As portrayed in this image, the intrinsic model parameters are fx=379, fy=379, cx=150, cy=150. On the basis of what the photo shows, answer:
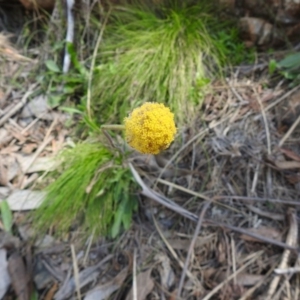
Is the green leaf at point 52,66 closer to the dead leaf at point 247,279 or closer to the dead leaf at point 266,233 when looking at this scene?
the dead leaf at point 266,233

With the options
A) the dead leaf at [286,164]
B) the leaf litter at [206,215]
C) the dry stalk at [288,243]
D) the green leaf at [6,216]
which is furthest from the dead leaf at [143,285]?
→ the dead leaf at [286,164]

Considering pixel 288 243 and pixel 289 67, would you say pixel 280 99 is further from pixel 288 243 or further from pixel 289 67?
pixel 288 243

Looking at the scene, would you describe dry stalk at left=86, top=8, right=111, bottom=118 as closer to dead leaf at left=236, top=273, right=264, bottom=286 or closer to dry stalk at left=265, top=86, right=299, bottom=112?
dry stalk at left=265, top=86, right=299, bottom=112

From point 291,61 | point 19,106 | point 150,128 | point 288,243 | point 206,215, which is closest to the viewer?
point 150,128

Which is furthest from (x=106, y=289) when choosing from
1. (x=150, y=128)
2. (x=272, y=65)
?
(x=272, y=65)

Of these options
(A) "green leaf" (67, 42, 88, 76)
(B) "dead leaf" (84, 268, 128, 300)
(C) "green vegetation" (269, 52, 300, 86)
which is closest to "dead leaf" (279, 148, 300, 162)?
(C) "green vegetation" (269, 52, 300, 86)

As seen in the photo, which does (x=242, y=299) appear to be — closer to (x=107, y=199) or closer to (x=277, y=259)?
(x=277, y=259)
